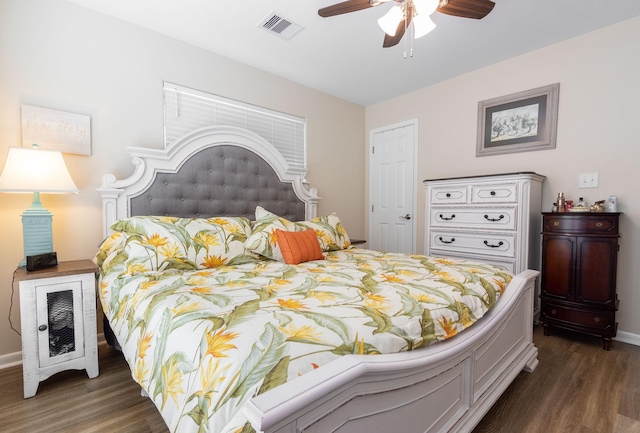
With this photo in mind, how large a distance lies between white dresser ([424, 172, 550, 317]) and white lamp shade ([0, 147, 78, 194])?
2.93 m

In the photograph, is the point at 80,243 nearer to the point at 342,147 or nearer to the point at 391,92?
the point at 342,147

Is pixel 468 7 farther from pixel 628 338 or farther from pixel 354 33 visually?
pixel 628 338

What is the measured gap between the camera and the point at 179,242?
1.83 meters

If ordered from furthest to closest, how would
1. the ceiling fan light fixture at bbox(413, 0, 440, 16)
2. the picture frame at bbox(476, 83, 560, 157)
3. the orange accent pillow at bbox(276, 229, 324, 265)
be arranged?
the picture frame at bbox(476, 83, 560, 157) < the orange accent pillow at bbox(276, 229, 324, 265) < the ceiling fan light fixture at bbox(413, 0, 440, 16)

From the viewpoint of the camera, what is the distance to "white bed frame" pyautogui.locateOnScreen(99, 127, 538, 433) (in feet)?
2.04

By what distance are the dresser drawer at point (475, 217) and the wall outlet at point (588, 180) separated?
24.6 inches

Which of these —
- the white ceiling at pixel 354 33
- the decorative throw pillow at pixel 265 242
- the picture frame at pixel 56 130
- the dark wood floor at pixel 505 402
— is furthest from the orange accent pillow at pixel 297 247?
the white ceiling at pixel 354 33

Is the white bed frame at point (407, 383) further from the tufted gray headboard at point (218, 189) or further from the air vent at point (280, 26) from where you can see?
the air vent at point (280, 26)

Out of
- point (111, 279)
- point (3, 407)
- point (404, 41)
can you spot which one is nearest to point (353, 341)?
point (111, 279)

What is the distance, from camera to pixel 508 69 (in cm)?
287

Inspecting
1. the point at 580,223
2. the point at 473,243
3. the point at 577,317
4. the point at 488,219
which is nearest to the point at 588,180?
the point at 580,223

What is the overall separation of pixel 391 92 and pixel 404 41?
113cm

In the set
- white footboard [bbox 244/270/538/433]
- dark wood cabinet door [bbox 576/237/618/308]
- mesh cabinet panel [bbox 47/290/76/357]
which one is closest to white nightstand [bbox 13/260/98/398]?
mesh cabinet panel [bbox 47/290/76/357]

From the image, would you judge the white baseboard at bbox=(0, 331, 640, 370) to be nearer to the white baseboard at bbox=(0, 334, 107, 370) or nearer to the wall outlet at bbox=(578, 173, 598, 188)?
the white baseboard at bbox=(0, 334, 107, 370)
